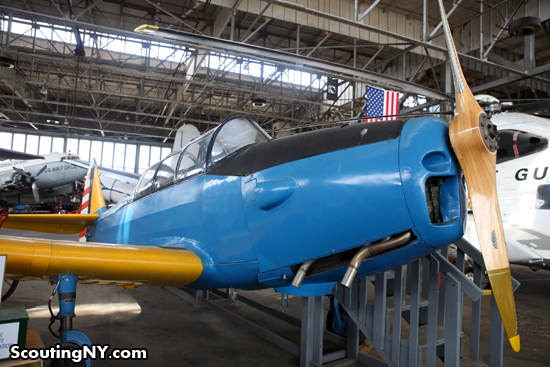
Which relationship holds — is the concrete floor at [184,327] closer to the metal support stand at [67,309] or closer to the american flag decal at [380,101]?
the metal support stand at [67,309]

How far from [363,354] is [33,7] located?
1343 centimetres

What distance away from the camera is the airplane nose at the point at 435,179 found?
1.83m

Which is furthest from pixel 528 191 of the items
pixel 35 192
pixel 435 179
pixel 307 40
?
pixel 35 192

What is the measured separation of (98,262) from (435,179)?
2323mm

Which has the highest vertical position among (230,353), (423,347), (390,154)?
(390,154)

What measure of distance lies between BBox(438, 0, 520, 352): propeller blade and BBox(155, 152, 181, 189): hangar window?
8.03 feet

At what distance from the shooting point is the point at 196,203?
2871 millimetres

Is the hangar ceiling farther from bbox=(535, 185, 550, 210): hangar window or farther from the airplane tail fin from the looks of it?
bbox=(535, 185, 550, 210): hangar window

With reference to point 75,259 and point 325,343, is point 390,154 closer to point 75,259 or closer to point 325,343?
point 75,259

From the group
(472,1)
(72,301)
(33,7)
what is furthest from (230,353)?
(33,7)

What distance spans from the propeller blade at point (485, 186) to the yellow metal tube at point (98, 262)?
6.42ft

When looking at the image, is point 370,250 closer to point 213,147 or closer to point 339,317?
point 213,147

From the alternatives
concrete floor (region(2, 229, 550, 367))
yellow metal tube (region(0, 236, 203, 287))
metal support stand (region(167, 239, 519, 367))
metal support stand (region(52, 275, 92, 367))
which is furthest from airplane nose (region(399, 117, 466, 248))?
metal support stand (region(52, 275, 92, 367))

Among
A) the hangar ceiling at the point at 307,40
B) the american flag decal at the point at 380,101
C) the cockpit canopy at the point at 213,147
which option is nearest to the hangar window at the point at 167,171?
the cockpit canopy at the point at 213,147
